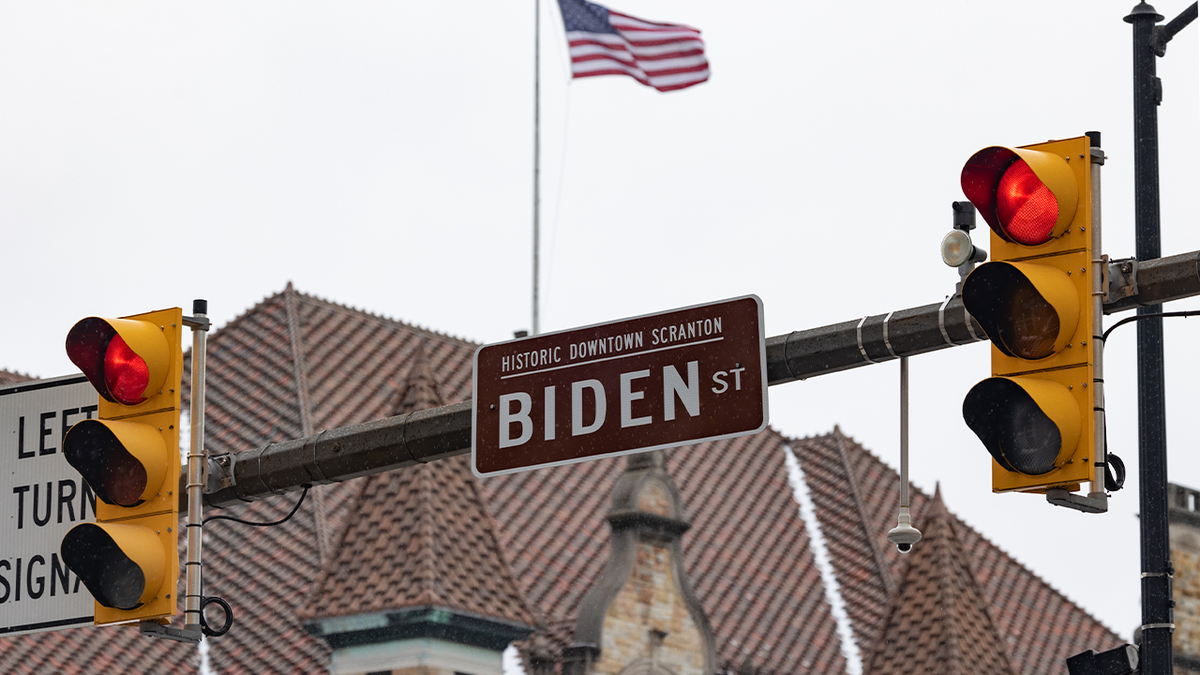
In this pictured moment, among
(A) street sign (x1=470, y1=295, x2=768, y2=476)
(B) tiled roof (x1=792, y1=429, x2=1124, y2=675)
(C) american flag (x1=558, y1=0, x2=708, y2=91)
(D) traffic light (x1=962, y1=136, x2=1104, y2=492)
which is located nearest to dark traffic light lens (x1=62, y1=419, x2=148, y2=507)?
(A) street sign (x1=470, y1=295, x2=768, y2=476)

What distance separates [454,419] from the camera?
7367 mm

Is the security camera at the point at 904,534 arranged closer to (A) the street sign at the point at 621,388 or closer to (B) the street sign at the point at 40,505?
(A) the street sign at the point at 621,388

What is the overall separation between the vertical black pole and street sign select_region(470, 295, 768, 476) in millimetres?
4510

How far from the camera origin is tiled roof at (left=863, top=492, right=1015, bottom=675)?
2564 cm

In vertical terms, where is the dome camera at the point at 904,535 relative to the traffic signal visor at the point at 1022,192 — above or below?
below

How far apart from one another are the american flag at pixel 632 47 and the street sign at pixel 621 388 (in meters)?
19.5

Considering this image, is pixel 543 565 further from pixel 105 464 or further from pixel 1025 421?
pixel 1025 421

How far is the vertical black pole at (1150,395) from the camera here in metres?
10.9

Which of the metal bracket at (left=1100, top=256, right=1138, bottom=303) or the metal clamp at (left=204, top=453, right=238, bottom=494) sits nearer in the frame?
the metal bracket at (left=1100, top=256, right=1138, bottom=303)

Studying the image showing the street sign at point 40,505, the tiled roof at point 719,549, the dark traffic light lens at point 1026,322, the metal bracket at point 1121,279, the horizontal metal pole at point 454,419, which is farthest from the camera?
the tiled roof at point 719,549

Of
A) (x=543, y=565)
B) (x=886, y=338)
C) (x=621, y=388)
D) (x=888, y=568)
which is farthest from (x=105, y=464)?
(x=888, y=568)

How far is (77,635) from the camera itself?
925 inches

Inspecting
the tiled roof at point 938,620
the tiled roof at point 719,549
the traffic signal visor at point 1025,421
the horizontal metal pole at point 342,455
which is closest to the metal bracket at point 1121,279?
the traffic signal visor at point 1025,421

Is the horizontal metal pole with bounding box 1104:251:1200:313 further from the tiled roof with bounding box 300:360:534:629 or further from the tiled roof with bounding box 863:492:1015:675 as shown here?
the tiled roof with bounding box 863:492:1015:675
